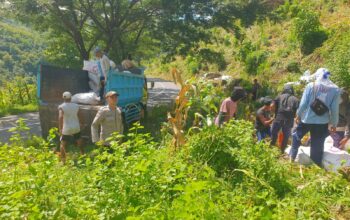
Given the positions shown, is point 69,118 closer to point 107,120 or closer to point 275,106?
point 107,120

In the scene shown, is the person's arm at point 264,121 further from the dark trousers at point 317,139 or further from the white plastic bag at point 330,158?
the dark trousers at point 317,139

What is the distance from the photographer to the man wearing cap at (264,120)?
6.74 metres

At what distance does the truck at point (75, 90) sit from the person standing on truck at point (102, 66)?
11.9 inches

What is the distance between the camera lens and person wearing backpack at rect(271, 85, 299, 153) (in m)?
6.58

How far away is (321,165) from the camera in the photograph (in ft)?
18.6

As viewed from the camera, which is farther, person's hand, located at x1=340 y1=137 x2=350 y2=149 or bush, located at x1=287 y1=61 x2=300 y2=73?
bush, located at x1=287 y1=61 x2=300 y2=73

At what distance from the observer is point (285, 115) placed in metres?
6.58

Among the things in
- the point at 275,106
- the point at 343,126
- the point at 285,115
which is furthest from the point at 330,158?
the point at 343,126

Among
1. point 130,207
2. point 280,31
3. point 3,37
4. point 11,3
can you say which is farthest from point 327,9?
point 3,37

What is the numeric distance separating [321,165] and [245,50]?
54.0 ft

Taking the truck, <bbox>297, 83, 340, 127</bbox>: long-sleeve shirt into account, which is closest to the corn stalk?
<bbox>297, 83, 340, 127</bbox>: long-sleeve shirt

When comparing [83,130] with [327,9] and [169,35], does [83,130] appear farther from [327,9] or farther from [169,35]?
[327,9]

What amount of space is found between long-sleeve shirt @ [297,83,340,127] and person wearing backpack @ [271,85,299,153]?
0.92 meters

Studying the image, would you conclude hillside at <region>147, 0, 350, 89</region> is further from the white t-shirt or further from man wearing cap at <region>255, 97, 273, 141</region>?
the white t-shirt
